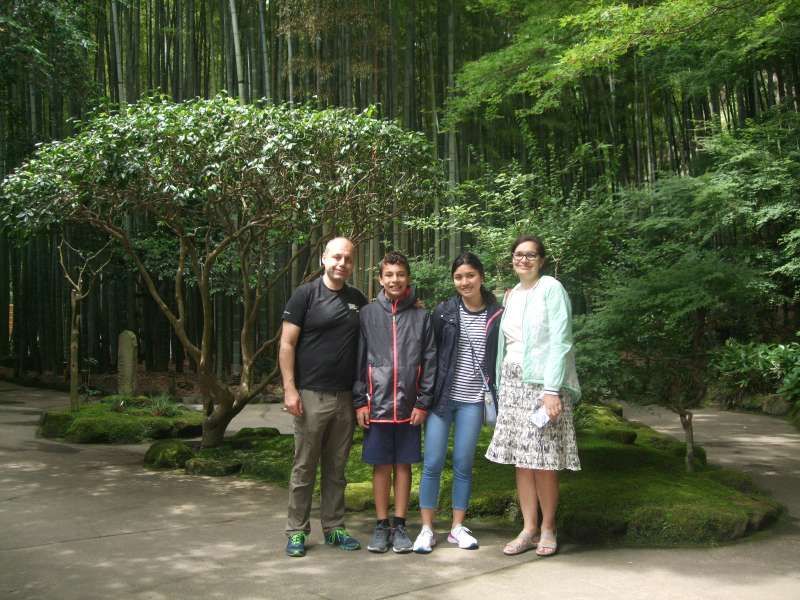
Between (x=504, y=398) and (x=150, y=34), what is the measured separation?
9789 millimetres

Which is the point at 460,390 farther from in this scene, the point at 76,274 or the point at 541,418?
the point at 76,274

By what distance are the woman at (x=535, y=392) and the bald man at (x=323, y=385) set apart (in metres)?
0.67

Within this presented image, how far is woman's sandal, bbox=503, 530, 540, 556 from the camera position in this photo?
10.8 ft

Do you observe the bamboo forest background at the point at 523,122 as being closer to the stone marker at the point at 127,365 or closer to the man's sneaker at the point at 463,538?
the man's sneaker at the point at 463,538

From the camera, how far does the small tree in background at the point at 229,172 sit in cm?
498

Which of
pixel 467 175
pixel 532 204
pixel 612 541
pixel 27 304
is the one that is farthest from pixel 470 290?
pixel 27 304

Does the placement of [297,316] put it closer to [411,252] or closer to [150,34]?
[411,252]

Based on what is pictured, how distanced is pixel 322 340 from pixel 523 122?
7576 mm

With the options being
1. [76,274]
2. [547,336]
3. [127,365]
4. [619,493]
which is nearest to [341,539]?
[547,336]

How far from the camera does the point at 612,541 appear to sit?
354cm

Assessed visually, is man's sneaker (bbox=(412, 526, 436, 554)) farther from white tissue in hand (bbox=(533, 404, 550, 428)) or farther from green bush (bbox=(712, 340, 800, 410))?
green bush (bbox=(712, 340, 800, 410))

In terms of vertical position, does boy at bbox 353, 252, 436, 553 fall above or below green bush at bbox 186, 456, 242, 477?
above

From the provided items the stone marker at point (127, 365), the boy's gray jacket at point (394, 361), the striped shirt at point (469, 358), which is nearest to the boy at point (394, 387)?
the boy's gray jacket at point (394, 361)

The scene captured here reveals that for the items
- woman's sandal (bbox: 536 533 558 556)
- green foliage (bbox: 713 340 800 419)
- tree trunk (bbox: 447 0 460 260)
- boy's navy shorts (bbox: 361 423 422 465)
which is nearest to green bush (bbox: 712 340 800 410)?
green foliage (bbox: 713 340 800 419)
